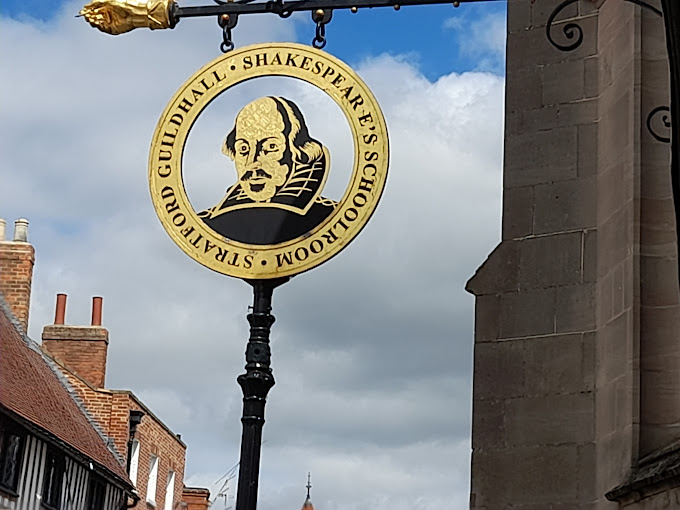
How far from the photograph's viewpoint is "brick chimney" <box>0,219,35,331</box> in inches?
1175

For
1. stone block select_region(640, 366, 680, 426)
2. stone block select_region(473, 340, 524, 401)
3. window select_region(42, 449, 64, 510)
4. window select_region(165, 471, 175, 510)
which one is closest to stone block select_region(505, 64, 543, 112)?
stone block select_region(473, 340, 524, 401)

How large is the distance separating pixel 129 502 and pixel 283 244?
26.0 metres

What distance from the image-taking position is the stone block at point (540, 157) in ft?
30.1

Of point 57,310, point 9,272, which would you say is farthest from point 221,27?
point 57,310

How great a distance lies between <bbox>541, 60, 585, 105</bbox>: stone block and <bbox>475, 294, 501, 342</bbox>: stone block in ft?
4.43

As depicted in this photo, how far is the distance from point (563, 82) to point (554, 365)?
6.32 feet

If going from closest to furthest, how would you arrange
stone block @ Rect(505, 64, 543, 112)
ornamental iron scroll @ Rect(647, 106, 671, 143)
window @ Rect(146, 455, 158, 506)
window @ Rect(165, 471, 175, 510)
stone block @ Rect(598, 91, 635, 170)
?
ornamental iron scroll @ Rect(647, 106, 671, 143), stone block @ Rect(598, 91, 635, 170), stone block @ Rect(505, 64, 543, 112), window @ Rect(146, 455, 158, 506), window @ Rect(165, 471, 175, 510)

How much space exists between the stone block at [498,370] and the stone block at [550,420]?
0.35ft

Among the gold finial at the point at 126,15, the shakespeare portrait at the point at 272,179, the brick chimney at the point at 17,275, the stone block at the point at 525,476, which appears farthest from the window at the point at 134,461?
the shakespeare portrait at the point at 272,179

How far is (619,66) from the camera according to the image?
889 centimetres

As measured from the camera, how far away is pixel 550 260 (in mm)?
9031

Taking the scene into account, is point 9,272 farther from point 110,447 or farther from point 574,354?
point 574,354

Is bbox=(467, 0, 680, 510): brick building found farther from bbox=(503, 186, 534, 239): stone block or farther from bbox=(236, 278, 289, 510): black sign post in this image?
bbox=(236, 278, 289, 510): black sign post

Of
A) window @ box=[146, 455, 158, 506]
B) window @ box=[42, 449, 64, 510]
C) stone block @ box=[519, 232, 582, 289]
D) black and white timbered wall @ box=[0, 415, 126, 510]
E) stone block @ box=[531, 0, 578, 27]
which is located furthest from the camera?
window @ box=[146, 455, 158, 506]
